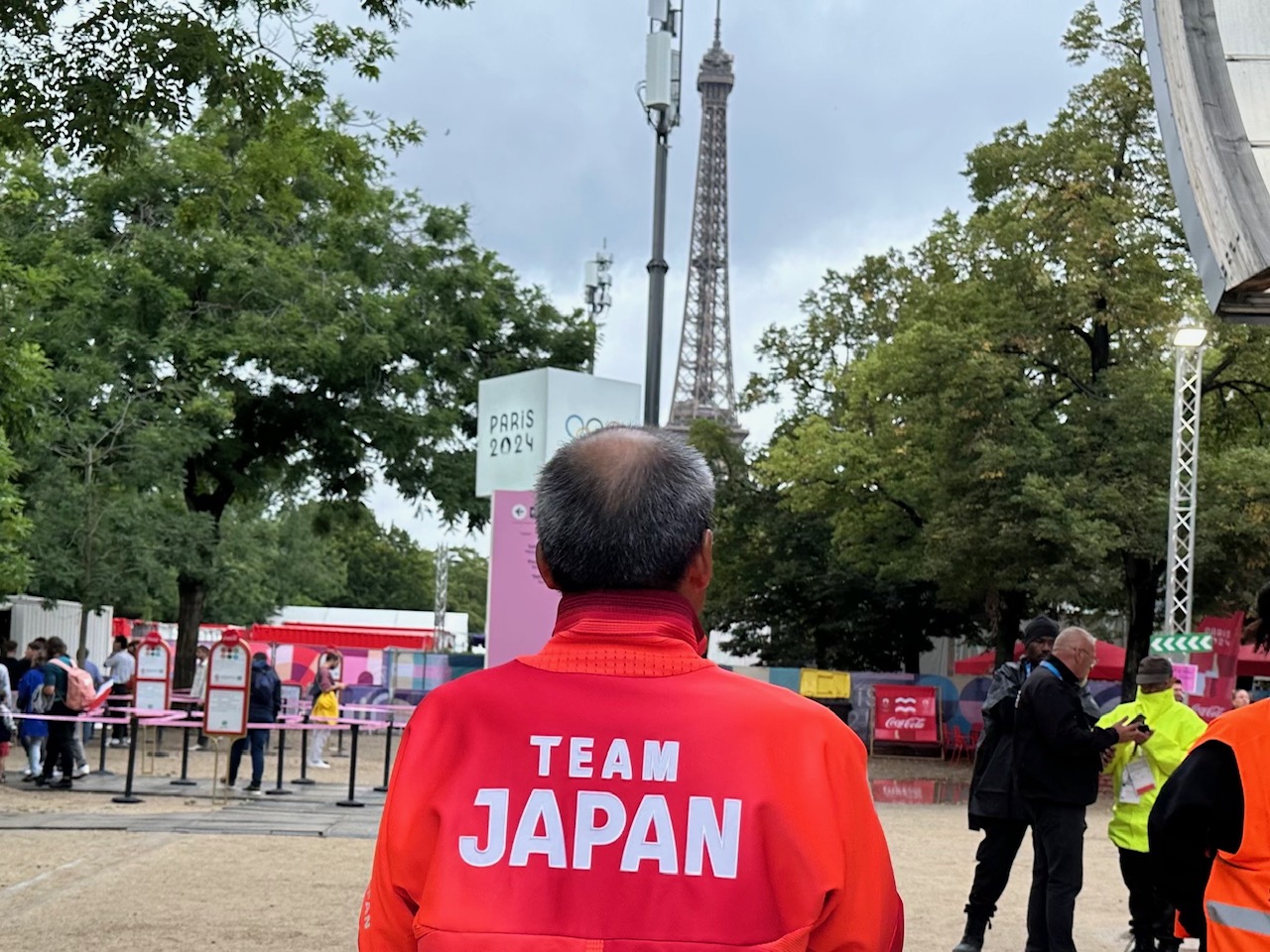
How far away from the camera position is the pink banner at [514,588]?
11.1 metres

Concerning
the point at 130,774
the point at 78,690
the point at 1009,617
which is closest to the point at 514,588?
the point at 130,774

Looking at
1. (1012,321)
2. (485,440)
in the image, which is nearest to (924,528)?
(1012,321)

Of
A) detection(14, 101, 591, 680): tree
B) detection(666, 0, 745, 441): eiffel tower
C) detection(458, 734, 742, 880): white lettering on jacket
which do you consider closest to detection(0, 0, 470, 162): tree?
detection(458, 734, 742, 880): white lettering on jacket

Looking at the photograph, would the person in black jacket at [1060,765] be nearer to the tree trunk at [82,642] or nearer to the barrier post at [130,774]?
the barrier post at [130,774]

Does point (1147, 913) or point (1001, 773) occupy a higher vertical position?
point (1001, 773)

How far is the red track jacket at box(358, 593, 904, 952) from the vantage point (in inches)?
84.8

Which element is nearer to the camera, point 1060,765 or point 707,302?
point 1060,765

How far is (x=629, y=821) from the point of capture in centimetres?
219

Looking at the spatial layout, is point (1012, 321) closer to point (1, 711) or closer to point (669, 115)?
point (669, 115)

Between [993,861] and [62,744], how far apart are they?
13271 mm

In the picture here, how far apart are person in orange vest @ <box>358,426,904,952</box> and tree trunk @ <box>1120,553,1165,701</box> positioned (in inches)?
1121

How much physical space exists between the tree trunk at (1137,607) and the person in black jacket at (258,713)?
52.0 feet

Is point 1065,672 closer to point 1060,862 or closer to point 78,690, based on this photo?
point 1060,862

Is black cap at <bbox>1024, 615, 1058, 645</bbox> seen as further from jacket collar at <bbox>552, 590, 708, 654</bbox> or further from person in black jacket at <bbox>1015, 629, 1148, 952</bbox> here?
jacket collar at <bbox>552, 590, 708, 654</bbox>
